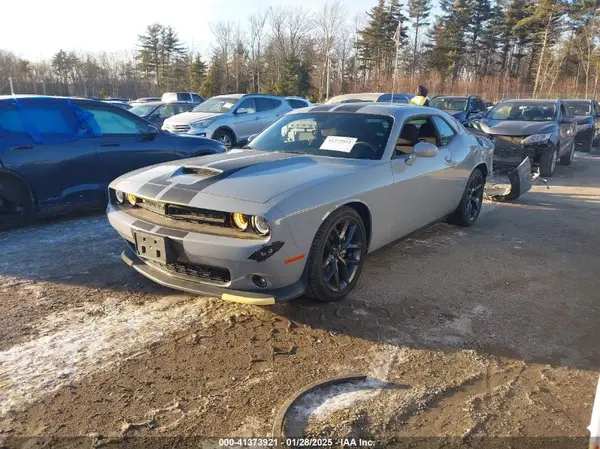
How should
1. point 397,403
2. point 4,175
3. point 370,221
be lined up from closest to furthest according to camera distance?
1. point 397,403
2. point 370,221
3. point 4,175

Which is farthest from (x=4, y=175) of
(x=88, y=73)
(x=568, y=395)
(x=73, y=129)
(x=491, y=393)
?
(x=88, y=73)

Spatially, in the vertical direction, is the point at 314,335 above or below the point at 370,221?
below

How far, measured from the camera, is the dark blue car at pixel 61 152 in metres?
5.19

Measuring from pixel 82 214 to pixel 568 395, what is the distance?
18.7 ft

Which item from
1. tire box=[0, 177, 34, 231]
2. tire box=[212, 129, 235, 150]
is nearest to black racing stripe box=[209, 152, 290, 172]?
tire box=[0, 177, 34, 231]

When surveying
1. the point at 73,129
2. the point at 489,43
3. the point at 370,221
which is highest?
the point at 489,43

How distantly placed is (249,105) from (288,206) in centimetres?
1046

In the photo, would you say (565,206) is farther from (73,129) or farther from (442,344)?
(73,129)

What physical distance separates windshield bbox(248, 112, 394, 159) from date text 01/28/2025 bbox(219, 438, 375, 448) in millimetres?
2476

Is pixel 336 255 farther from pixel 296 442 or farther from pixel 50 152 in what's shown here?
pixel 50 152

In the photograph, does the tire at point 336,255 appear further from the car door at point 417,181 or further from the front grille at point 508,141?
the front grille at point 508,141

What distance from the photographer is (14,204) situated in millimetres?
5254

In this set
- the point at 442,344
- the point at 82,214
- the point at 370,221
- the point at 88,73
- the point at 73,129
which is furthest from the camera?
the point at 88,73

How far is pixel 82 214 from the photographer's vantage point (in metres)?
6.14
